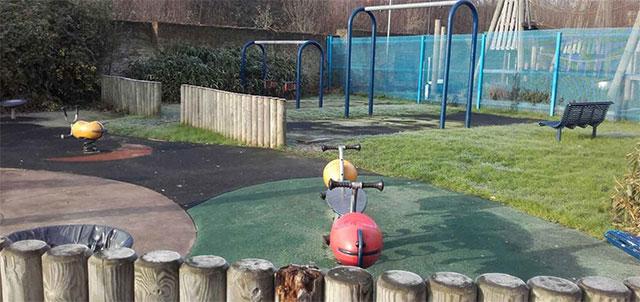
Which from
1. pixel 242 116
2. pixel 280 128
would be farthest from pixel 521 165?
pixel 242 116

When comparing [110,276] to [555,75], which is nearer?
[110,276]

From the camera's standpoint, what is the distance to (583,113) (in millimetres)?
9859

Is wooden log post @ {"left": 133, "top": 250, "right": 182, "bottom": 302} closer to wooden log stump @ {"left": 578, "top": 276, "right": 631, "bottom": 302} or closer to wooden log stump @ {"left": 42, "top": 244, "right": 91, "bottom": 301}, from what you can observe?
wooden log stump @ {"left": 42, "top": 244, "right": 91, "bottom": 301}

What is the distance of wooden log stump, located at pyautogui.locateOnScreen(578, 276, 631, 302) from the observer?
1.81 meters

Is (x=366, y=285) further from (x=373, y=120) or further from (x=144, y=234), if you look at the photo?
(x=373, y=120)

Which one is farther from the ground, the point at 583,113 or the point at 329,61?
the point at 329,61

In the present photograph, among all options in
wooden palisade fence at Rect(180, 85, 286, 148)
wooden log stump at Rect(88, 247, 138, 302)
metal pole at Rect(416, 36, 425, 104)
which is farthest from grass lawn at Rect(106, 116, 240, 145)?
metal pole at Rect(416, 36, 425, 104)

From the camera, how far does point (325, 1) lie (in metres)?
34.1

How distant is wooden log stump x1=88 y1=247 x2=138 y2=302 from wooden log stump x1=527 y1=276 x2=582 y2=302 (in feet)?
4.88

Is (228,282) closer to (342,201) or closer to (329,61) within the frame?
(342,201)

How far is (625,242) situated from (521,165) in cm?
337

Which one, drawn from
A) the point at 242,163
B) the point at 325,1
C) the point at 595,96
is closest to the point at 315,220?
the point at 242,163

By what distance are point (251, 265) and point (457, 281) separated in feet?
2.46

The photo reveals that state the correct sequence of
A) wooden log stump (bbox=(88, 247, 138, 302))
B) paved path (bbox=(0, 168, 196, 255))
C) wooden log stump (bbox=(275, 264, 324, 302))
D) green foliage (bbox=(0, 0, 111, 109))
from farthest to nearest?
1. green foliage (bbox=(0, 0, 111, 109))
2. paved path (bbox=(0, 168, 196, 255))
3. wooden log stump (bbox=(88, 247, 138, 302))
4. wooden log stump (bbox=(275, 264, 324, 302))
